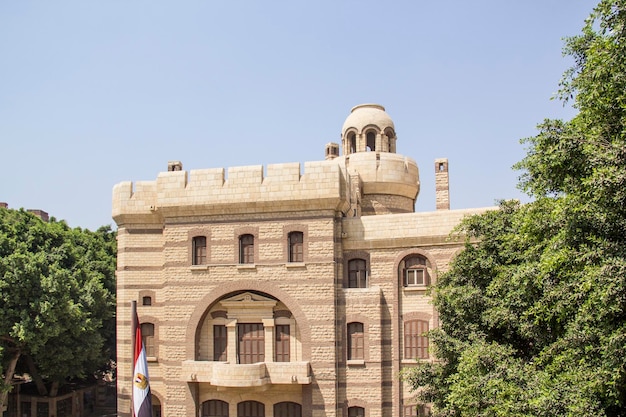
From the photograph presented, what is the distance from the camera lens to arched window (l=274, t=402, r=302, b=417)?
93.1 ft

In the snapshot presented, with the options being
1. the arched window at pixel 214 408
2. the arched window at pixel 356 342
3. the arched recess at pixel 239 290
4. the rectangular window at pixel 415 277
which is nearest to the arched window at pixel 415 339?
the rectangular window at pixel 415 277

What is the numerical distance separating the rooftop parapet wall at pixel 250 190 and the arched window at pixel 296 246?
1254mm

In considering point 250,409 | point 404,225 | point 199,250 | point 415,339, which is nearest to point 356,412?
point 415,339

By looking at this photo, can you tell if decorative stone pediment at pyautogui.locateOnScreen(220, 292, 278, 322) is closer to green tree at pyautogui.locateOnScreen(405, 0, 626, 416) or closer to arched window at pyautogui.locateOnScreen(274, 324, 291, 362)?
arched window at pyautogui.locateOnScreen(274, 324, 291, 362)

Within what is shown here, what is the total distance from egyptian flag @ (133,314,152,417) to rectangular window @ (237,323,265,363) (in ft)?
29.2

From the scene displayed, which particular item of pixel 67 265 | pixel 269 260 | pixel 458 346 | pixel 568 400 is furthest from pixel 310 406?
pixel 67 265

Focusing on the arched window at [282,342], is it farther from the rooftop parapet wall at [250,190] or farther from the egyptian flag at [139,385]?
the egyptian flag at [139,385]

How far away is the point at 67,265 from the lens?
40094mm

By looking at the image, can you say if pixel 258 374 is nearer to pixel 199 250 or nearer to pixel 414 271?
pixel 199 250

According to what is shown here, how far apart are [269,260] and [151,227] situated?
678 cm

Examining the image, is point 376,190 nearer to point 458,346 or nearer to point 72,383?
point 458,346

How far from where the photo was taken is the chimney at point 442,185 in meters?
33.6

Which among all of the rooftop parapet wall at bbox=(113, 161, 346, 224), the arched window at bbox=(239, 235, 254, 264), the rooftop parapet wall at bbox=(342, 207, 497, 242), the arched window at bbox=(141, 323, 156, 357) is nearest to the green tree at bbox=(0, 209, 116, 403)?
the arched window at bbox=(141, 323, 156, 357)

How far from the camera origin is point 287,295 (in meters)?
28.6
